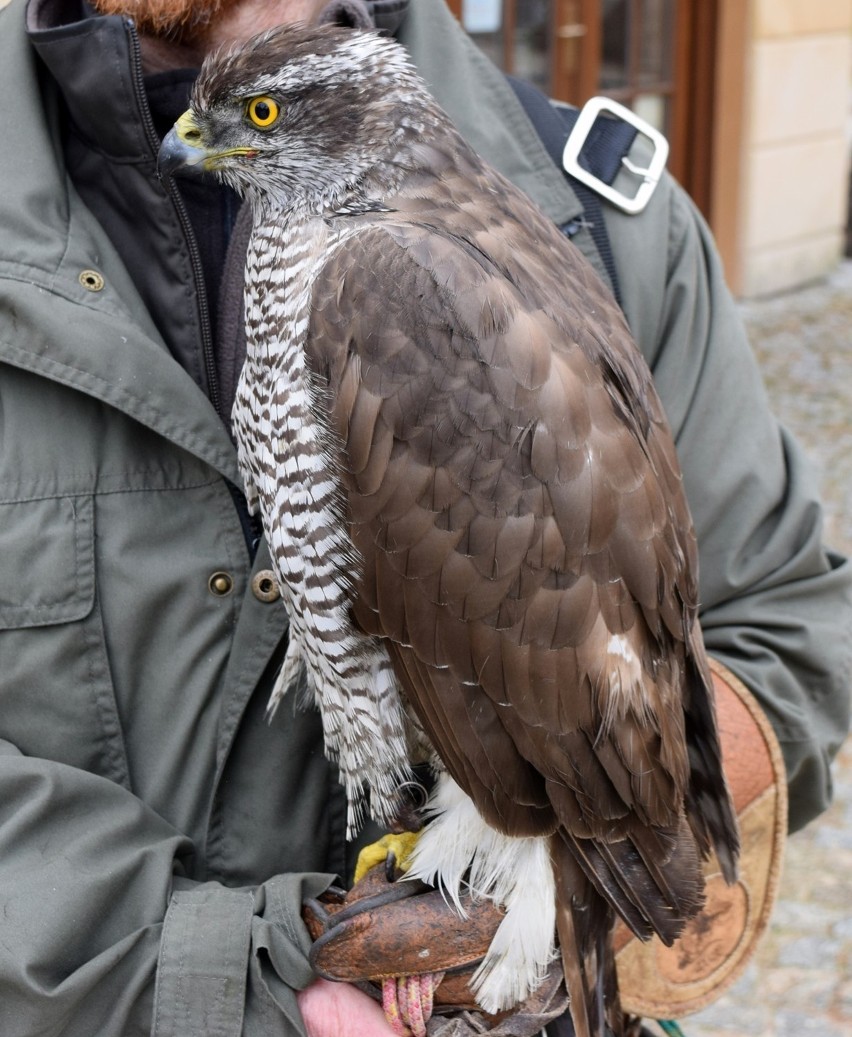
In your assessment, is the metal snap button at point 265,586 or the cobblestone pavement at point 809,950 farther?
the cobblestone pavement at point 809,950

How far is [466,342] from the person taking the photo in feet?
5.73

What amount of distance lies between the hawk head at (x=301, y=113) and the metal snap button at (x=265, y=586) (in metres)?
0.55

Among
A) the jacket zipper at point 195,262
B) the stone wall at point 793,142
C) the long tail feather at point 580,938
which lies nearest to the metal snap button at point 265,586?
the jacket zipper at point 195,262

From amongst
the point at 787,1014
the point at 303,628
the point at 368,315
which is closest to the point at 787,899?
the point at 787,1014

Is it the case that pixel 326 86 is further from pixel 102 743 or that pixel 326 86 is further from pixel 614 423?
pixel 102 743

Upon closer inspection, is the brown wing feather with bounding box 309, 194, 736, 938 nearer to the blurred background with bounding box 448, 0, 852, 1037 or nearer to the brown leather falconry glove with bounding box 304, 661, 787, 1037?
the brown leather falconry glove with bounding box 304, 661, 787, 1037

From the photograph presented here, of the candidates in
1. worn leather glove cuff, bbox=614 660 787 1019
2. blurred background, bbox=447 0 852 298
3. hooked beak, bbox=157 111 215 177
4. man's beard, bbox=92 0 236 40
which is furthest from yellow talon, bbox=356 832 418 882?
blurred background, bbox=447 0 852 298

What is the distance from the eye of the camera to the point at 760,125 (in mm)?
9008

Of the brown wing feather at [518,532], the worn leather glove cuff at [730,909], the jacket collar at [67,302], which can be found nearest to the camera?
the brown wing feather at [518,532]

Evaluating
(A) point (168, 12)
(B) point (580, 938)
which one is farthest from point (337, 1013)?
(A) point (168, 12)

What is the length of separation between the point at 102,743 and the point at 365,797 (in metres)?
0.41

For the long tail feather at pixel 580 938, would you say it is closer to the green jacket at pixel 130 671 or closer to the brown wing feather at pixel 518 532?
the brown wing feather at pixel 518 532

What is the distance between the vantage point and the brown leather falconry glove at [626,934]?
1.87 m

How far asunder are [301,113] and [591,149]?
19.9 inches
